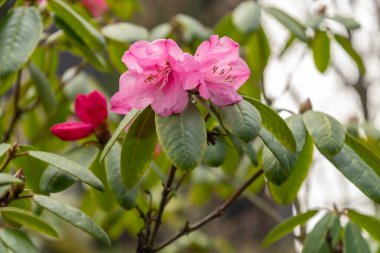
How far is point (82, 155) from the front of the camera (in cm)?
115

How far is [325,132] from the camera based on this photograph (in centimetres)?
99

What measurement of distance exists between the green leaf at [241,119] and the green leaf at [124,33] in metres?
0.63

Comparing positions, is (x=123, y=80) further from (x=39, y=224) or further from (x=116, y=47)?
(x=116, y=47)

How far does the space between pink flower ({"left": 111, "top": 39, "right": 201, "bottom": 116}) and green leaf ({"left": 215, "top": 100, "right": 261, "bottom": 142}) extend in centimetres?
6

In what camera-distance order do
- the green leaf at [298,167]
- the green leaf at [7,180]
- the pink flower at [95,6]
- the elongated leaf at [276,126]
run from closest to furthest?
1. the green leaf at [7,180]
2. the elongated leaf at [276,126]
3. the green leaf at [298,167]
4. the pink flower at [95,6]

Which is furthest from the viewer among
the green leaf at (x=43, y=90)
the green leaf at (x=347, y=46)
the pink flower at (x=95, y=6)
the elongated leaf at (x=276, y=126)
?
the pink flower at (x=95, y=6)

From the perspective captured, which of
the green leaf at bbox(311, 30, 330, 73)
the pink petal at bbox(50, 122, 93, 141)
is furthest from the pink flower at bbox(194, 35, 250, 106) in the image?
the green leaf at bbox(311, 30, 330, 73)

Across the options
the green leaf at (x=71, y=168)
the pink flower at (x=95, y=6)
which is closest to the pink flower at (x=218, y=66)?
the green leaf at (x=71, y=168)

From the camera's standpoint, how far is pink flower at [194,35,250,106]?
→ 0.89 metres

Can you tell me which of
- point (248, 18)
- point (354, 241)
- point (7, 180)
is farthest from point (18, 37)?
point (354, 241)

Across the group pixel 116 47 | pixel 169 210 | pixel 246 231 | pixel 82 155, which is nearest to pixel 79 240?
pixel 246 231

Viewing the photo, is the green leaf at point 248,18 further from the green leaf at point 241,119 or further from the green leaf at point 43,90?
the green leaf at point 241,119

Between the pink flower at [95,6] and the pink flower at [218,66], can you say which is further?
the pink flower at [95,6]

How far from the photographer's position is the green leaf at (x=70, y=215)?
874mm
